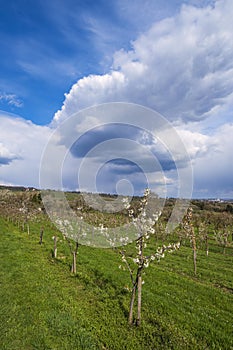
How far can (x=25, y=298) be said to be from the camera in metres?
11.7

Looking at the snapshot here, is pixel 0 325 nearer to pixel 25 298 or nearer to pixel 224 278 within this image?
pixel 25 298

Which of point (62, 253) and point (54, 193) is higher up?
point (54, 193)

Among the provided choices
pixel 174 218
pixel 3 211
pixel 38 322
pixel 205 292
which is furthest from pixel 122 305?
pixel 3 211

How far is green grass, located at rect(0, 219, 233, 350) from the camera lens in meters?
8.68

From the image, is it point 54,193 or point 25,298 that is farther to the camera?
point 54,193

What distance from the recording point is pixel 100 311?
10969 millimetres

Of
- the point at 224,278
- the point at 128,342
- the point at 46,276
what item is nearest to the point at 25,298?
the point at 46,276

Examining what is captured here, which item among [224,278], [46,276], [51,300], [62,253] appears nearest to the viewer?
[51,300]

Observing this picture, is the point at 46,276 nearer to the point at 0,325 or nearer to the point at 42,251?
the point at 0,325

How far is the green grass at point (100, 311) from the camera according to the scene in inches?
342

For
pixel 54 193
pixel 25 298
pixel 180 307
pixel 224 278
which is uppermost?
pixel 54 193

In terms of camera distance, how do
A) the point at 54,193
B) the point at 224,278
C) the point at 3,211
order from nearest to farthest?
the point at 224,278
the point at 3,211
the point at 54,193

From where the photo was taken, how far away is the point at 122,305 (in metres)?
11.8

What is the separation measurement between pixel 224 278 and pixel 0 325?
19.0 metres
